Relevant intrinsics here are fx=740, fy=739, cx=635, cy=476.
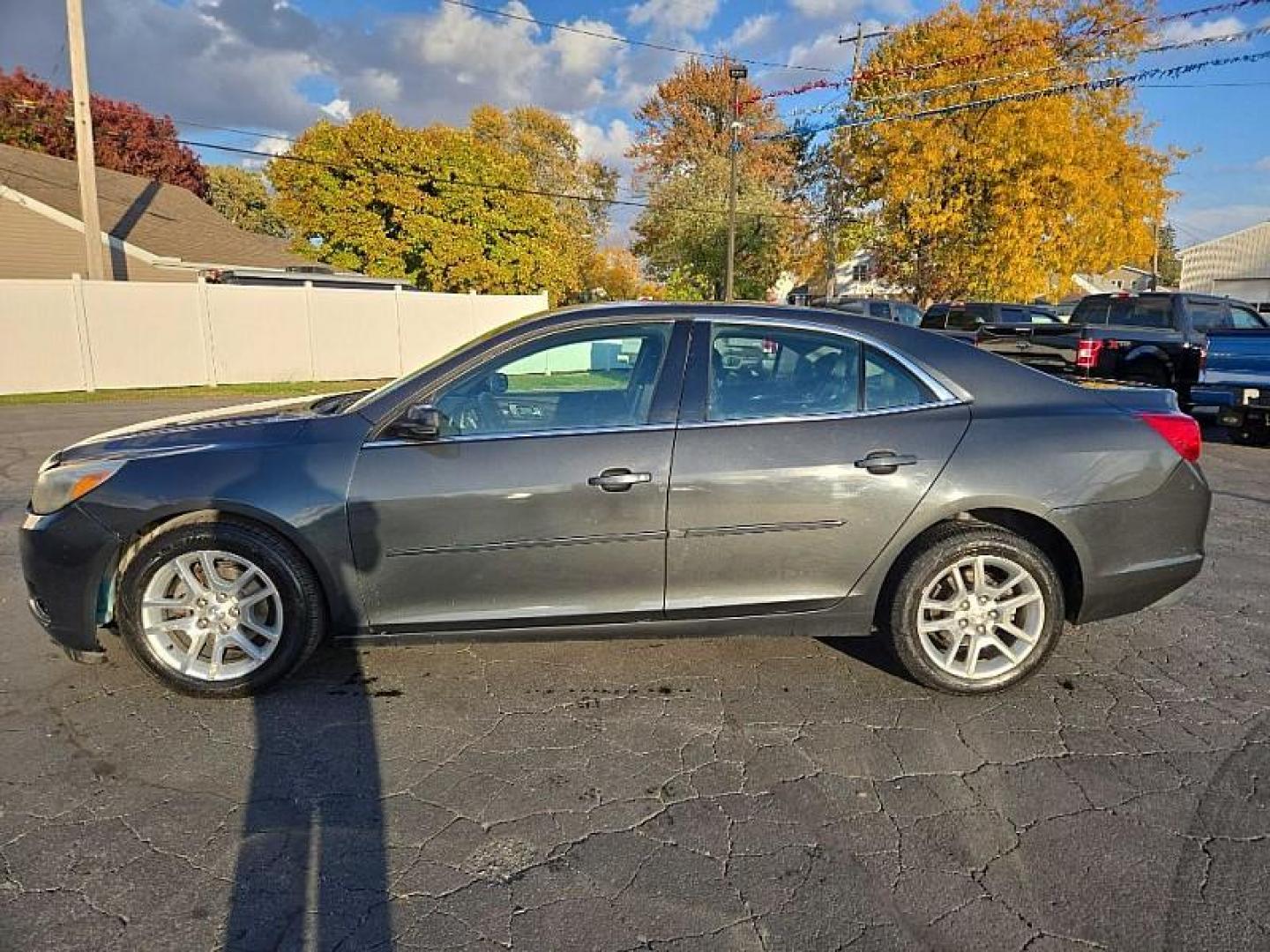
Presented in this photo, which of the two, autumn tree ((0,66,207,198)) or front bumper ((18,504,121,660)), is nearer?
front bumper ((18,504,121,660))

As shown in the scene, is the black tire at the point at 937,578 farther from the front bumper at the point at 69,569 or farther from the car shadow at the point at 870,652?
the front bumper at the point at 69,569

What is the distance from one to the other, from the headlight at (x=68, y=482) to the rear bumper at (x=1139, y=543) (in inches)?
153

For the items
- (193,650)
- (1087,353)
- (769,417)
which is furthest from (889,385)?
(1087,353)

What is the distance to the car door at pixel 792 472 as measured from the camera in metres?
2.97

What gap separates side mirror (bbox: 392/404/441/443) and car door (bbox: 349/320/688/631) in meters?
0.03

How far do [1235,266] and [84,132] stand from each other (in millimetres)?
55353

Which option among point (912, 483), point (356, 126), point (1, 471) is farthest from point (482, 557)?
point (356, 126)

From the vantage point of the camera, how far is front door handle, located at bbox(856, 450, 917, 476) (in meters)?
2.99

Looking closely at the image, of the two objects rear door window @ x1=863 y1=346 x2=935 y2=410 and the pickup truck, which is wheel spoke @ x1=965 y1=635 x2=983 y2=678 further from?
the pickup truck

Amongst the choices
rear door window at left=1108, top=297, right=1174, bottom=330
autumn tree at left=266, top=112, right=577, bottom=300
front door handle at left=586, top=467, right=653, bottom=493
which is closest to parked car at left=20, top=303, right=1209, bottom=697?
front door handle at left=586, top=467, right=653, bottom=493

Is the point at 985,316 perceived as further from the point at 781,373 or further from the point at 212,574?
the point at 212,574

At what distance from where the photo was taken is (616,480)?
2.92m

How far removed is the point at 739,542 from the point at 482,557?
3.39ft

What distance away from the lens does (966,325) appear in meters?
17.4
